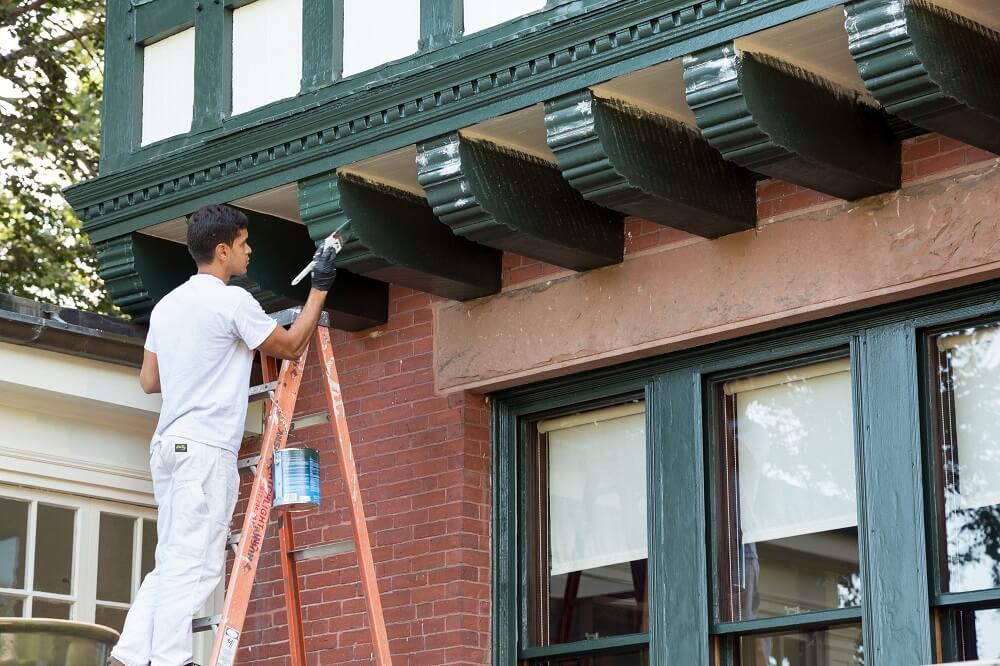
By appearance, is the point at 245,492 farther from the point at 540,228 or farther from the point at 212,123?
the point at 540,228

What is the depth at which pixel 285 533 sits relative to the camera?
22.6ft

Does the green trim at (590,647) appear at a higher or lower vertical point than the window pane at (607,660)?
higher

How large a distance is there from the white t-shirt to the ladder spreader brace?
0.24 metres

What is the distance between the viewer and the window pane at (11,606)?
7.93 meters

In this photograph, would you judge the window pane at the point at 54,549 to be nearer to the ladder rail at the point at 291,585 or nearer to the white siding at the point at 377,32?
the ladder rail at the point at 291,585

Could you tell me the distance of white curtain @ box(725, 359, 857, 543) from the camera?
22.5 feet

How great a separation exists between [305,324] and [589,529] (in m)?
2.03

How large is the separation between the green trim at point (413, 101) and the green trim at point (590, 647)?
2290mm

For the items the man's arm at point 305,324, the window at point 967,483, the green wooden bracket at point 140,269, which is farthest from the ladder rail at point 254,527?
the window at point 967,483

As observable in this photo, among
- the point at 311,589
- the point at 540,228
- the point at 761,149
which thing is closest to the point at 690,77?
the point at 761,149

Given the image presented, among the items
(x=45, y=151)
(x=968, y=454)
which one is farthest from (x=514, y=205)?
(x=45, y=151)

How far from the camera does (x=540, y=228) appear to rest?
23.5ft

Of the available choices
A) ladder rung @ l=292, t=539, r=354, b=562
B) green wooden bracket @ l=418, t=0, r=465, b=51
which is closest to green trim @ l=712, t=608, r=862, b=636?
ladder rung @ l=292, t=539, r=354, b=562

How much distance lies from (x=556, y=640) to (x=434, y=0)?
2.87 m
